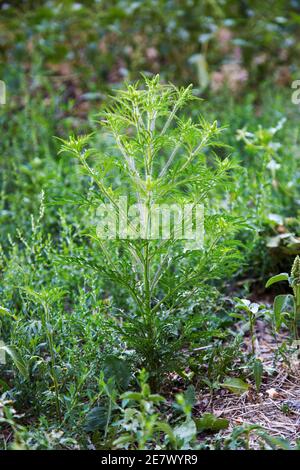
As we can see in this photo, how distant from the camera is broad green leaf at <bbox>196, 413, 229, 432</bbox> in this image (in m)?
1.40

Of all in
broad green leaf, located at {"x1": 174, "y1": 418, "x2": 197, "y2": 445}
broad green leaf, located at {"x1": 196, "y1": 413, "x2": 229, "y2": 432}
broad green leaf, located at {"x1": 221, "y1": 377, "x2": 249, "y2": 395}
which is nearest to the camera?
broad green leaf, located at {"x1": 174, "y1": 418, "x2": 197, "y2": 445}

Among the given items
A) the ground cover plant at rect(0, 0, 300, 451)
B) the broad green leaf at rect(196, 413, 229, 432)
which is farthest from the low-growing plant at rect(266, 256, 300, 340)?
the broad green leaf at rect(196, 413, 229, 432)

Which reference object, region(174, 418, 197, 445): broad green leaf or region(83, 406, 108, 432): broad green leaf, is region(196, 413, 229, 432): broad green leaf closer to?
region(174, 418, 197, 445): broad green leaf

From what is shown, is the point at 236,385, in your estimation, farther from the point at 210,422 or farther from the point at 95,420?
the point at 95,420

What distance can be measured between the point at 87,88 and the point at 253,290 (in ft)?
7.38

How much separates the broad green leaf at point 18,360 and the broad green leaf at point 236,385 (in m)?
0.52

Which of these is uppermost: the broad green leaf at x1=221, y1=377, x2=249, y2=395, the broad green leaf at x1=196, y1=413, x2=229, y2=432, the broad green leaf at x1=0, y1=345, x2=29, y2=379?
the broad green leaf at x1=0, y1=345, x2=29, y2=379

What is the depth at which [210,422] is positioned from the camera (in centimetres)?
141

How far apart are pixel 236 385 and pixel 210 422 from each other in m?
0.18

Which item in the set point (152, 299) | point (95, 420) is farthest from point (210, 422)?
point (152, 299)

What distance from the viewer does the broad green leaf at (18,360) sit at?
4.70ft

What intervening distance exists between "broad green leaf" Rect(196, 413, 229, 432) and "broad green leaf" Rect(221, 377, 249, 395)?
5.6 inches
